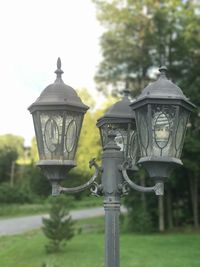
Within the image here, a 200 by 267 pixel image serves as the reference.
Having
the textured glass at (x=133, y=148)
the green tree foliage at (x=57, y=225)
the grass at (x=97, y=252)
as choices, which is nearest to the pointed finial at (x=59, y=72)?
the textured glass at (x=133, y=148)

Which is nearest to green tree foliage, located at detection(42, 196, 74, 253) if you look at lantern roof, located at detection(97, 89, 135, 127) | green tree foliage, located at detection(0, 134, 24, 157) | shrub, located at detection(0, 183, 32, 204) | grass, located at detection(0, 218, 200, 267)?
grass, located at detection(0, 218, 200, 267)

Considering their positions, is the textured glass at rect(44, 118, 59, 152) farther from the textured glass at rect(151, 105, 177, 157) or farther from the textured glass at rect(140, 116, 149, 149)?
the textured glass at rect(151, 105, 177, 157)

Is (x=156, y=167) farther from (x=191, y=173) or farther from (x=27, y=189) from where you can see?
(x=27, y=189)

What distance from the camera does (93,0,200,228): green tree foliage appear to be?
23.7m

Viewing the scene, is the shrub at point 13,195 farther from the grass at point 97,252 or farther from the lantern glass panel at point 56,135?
the lantern glass panel at point 56,135

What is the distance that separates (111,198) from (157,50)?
69.2 feet

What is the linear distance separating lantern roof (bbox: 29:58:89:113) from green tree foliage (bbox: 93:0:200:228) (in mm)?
19080

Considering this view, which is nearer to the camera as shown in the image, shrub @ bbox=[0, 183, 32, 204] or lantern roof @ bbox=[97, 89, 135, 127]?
lantern roof @ bbox=[97, 89, 135, 127]

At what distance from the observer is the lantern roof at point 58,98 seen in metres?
3.78

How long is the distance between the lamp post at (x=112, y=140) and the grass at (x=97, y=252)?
9263 millimetres

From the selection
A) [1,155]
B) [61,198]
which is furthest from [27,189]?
[61,198]

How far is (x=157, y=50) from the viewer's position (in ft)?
78.9

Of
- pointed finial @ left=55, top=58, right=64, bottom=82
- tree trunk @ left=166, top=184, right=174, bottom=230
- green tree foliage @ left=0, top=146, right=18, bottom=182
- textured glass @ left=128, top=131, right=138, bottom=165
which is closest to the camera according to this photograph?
pointed finial @ left=55, top=58, right=64, bottom=82

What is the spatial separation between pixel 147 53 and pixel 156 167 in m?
21.6
